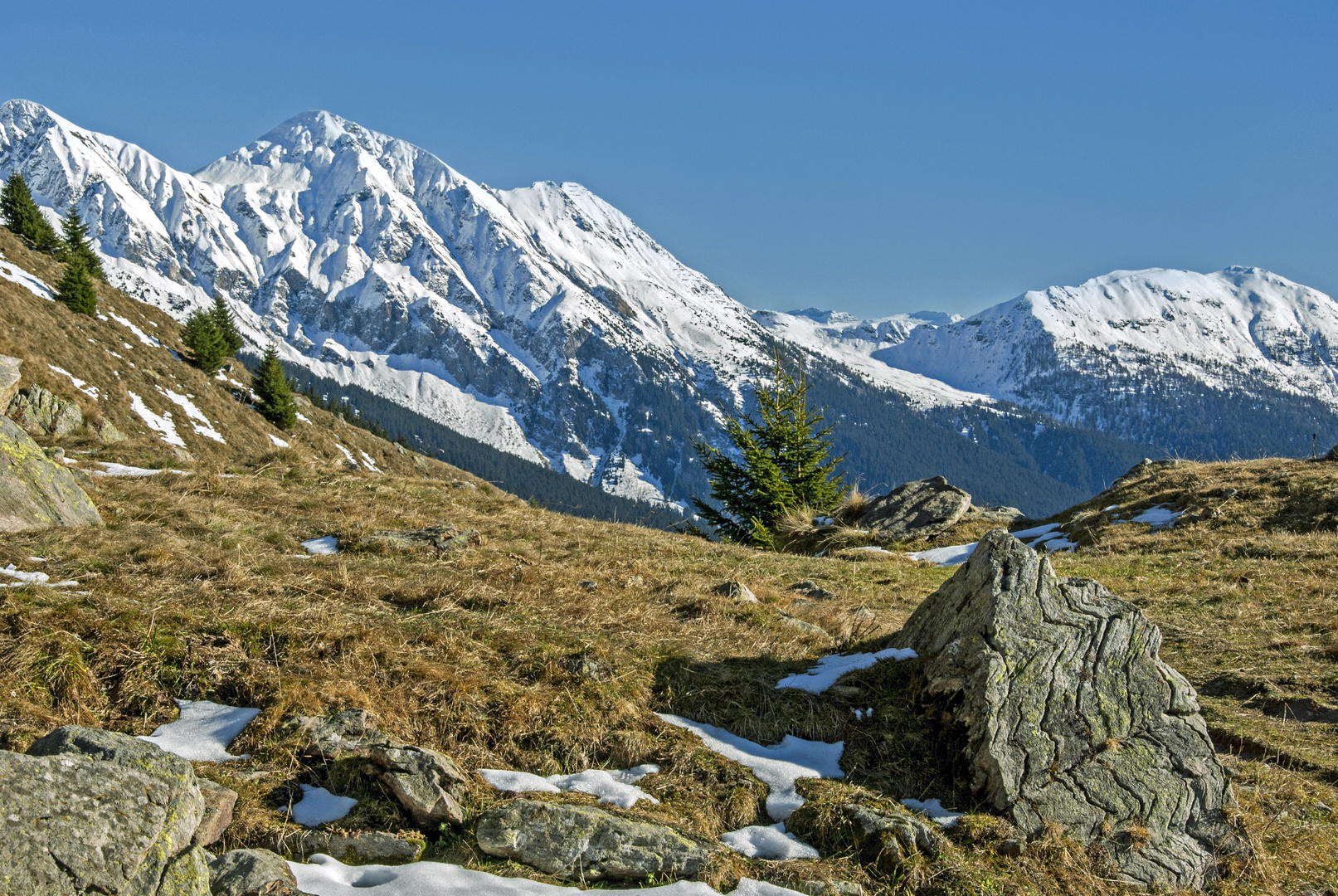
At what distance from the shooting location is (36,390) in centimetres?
2991

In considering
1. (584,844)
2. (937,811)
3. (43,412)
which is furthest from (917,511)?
(43,412)

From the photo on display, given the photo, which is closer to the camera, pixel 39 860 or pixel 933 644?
pixel 39 860

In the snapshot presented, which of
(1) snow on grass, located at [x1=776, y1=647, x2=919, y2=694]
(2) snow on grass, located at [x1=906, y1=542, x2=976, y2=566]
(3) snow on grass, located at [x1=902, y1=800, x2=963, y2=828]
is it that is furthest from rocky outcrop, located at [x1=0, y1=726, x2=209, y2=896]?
(2) snow on grass, located at [x1=906, y1=542, x2=976, y2=566]

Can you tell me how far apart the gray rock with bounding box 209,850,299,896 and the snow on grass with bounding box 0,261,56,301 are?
61340mm

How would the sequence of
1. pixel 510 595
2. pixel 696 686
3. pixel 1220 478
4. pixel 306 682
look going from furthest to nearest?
pixel 1220 478, pixel 510 595, pixel 696 686, pixel 306 682

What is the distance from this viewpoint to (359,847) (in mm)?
5305

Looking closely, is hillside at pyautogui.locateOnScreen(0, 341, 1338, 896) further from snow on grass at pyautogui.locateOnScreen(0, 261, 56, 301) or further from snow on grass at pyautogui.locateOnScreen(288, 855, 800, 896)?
snow on grass at pyautogui.locateOnScreen(0, 261, 56, 301)

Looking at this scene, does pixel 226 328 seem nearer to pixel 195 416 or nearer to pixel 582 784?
pixel 195 416

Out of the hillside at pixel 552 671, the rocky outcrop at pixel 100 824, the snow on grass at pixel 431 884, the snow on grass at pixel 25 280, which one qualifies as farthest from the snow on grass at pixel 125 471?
the snow on grass at pixel 25 280

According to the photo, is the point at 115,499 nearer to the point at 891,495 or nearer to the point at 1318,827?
the point at 1318,827

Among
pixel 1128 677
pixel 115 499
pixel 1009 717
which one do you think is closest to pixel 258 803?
pixel 1009 717

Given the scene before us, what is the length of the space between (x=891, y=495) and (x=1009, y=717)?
2236cm

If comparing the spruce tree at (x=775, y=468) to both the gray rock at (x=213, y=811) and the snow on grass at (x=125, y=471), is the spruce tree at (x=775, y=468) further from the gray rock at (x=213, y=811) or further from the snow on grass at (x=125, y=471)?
the gray rock at (x=213, y=811)

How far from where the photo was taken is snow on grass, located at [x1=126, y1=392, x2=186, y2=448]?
4641cm
